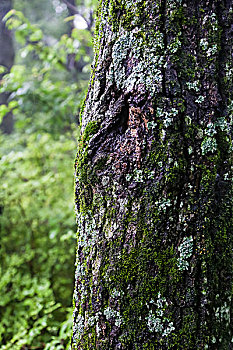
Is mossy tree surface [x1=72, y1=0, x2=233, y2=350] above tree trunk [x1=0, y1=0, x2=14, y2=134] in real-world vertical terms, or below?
below

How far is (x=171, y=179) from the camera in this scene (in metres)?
1.07

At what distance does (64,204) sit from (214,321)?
294 cm

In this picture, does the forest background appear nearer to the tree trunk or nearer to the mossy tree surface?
the mossy tree surface

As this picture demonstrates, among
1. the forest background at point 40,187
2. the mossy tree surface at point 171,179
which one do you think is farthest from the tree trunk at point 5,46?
the mossy tree surface at point 171,179

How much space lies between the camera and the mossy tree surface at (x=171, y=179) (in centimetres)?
106

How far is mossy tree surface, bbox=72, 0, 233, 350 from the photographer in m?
1.06

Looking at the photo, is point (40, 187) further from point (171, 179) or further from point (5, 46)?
point (5, 46)

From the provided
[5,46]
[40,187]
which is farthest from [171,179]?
[5,46]

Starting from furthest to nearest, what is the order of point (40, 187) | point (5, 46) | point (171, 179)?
point (5, 46) < point (40, 187) < point (171, 179)

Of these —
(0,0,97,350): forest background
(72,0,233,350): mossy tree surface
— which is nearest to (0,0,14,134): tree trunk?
(0,0,97,350): forest background

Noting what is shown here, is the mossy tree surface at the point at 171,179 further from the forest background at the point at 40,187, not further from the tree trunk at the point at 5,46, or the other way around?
the tree trunk at the point at 5,46

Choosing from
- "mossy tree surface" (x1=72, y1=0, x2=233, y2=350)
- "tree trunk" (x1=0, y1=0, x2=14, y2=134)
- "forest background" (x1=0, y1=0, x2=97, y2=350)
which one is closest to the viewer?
"mossy tree surface" (x1=72, y1=0, x2=233, y2=350)

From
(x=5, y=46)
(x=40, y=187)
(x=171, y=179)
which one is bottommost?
(x=171, y=179)

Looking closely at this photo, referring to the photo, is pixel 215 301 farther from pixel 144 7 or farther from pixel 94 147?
pixel 144 7
